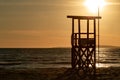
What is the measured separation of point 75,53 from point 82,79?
6615mm

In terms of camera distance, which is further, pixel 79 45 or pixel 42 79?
pixel 79 45

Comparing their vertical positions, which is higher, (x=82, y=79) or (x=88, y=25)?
(x=88, y=25)

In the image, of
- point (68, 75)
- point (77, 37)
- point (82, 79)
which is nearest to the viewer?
point (82, 79)

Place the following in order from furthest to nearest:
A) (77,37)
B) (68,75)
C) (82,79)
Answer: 1. (77,37)
2. (68,75)
3. (82,79)

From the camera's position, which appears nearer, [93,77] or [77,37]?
[93,77]

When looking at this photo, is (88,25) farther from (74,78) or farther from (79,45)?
(74,78)

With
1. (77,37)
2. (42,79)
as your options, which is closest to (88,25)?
(77,37)

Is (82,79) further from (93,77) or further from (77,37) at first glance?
(77,37)

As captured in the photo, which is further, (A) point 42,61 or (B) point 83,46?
(A) point 42,61

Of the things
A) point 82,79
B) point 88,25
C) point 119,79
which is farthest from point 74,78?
point 88,25

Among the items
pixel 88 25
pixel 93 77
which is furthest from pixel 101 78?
pixel 88 25

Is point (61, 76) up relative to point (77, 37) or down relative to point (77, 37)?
down

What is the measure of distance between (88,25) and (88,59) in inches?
130

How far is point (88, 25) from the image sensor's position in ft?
135
